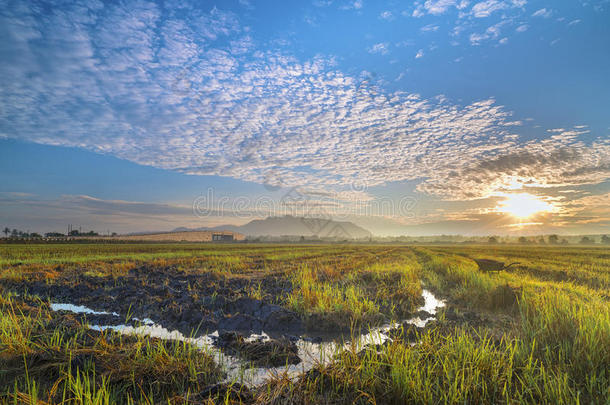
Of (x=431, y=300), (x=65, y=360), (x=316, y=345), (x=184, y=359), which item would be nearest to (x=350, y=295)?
(x=316, y=345)

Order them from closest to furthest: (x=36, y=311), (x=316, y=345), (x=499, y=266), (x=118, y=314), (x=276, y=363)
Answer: (x=276, y=363) → (x=316, y=345) → (x=36, y=311) → (x=118, y=314) → (x=499, y=266)

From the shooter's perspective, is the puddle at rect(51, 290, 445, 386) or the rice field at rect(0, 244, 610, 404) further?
the puddle at rect(51, 290, 445, 386)

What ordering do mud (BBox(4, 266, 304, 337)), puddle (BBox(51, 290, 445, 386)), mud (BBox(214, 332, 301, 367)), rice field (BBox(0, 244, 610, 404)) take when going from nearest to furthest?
rice field (BBox(0, 244, 610, 404)), puddle (BBox(51, 290, 445, 386)), mud (BBox(214, 332, 301, 367)), mud (BBox(4, 266, 304, 337))

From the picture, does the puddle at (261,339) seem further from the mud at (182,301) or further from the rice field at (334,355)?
the mud at (182,301)

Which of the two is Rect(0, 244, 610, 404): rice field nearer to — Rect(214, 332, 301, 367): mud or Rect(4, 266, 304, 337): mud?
Rect(4, 266, 304, 337): mud

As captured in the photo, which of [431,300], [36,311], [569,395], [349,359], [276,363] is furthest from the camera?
[431,300]

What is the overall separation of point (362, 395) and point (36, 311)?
7321 millimetres

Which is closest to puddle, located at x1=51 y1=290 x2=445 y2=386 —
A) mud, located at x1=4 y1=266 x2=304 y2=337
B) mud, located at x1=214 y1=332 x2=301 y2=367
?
mud, located at x1=214 y1=332 x2=301 y2=367

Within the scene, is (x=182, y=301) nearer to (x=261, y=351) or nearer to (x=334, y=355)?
(x=261, y=351)

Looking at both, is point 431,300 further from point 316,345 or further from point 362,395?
point 362,395

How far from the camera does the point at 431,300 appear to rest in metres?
9.07

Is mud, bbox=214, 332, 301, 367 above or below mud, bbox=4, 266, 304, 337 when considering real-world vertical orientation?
above

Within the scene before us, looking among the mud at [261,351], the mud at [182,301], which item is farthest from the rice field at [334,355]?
the mud at [261,351]

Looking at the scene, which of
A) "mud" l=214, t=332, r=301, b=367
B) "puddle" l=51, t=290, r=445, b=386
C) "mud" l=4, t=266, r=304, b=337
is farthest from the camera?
"mud" l=4, t=266, r=304, b=337
